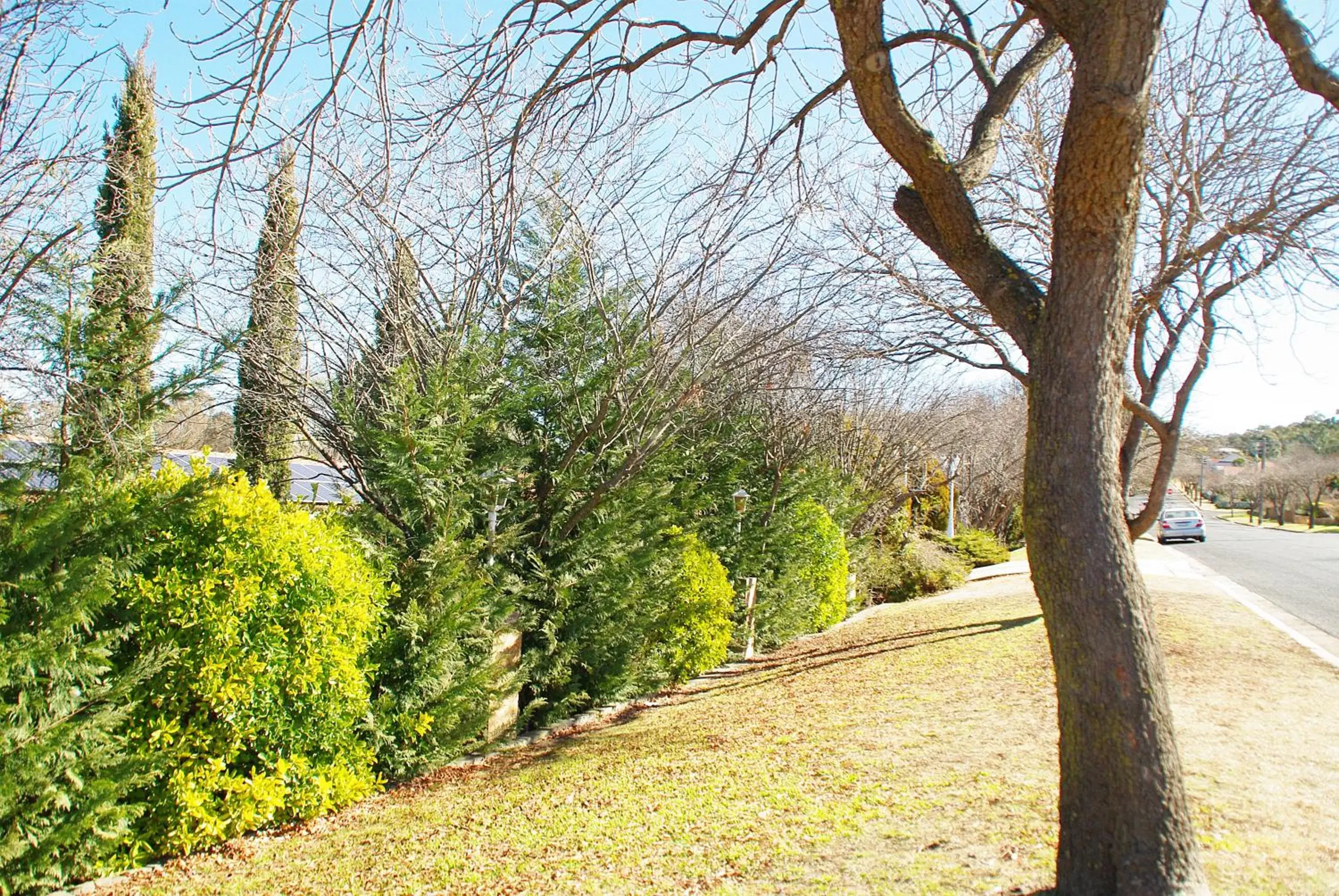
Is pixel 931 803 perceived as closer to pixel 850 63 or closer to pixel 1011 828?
pixel 1011 828

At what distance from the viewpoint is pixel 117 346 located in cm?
573

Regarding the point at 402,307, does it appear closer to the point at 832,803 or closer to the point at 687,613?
the point at 687,613

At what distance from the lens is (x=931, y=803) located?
16.3ft

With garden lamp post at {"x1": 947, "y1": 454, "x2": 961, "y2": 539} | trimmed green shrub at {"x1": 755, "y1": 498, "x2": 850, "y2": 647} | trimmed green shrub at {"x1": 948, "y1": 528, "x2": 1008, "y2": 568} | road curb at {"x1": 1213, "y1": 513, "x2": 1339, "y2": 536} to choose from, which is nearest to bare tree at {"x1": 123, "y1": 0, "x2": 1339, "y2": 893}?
trimmed green shrub at {"x1": 755, "y1": 498, "x2": 850, "y2": 647}

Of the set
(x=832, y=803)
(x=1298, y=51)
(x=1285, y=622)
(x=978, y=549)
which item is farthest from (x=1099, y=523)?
(x=978, y=549)

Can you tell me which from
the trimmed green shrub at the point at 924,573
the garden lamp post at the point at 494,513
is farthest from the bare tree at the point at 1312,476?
the garden lamp post at the point at 494,513

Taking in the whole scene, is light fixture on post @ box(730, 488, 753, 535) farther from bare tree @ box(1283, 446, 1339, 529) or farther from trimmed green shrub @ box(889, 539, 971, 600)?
bare tree @ box(1283, 446, 1339, 529)

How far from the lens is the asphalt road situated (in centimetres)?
1412

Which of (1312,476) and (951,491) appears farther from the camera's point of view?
(1312,476)

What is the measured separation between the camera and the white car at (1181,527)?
1273 inches

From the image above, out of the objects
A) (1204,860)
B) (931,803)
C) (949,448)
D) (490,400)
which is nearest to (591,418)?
(490,400)

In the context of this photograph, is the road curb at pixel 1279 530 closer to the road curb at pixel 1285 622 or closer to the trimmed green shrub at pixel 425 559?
the road curb at pixel 1285 622

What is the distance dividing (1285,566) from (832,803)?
21.8 metres

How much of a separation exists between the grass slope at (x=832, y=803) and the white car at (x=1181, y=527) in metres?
26.5
